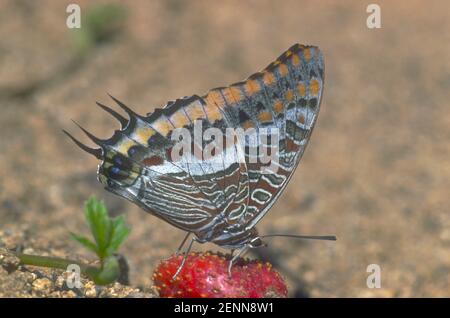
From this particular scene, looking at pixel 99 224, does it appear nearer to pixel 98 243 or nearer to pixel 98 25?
pixel 98 243

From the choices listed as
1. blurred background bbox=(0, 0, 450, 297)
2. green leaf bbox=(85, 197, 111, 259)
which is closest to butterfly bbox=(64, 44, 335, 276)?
green leaf bbox=(85, 197, 111, 259)

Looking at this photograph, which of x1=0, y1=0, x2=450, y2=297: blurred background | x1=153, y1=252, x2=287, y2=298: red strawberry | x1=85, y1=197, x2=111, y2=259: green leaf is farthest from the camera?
x1=0, y1=0, x2=450, y2=297: blurred background

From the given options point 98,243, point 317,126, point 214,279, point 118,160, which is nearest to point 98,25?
point 317,126

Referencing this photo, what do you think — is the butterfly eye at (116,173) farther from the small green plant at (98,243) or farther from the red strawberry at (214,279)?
the red strawberry at (214,279)

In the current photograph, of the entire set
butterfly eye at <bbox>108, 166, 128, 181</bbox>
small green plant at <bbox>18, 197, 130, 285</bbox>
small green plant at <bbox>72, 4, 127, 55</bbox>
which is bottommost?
small green plant at <bbox>18, 197, 130, 285</bbox>

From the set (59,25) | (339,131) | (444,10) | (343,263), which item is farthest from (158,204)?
(444,10)

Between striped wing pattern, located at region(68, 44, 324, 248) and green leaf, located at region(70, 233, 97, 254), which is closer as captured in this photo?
green leaf, located at region(70, 233, 97, 254)

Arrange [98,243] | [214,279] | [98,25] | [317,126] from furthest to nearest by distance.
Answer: [98,25]
[317,126]
[98,243]
[214,279]

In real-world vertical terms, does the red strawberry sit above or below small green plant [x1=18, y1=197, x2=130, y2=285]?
below

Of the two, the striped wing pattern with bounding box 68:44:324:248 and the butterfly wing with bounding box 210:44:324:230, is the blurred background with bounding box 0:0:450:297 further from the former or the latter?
the butterfly wing with bounding box 210:44:324:230
